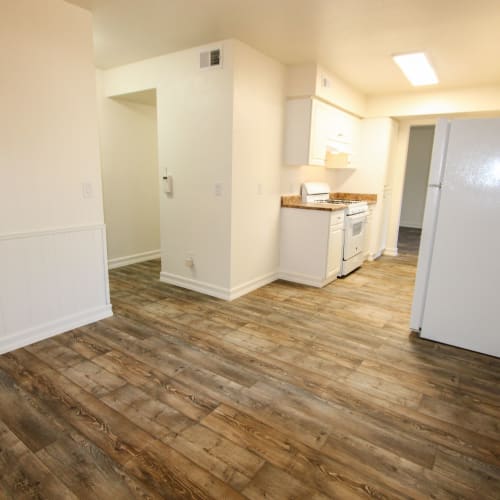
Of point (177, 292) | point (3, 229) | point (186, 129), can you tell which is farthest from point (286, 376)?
point (186, 129)

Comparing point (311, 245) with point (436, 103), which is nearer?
point (311, 245)

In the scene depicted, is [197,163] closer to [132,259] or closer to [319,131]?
[319,131]

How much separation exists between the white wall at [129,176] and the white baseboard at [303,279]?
7.25 feet

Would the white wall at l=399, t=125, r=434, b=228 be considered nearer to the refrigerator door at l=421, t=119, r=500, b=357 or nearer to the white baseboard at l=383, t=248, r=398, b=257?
the white baseboard at l=383, t=248, r=398, b=257

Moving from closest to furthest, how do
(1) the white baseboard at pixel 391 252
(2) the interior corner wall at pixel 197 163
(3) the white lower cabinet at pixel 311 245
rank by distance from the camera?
(2) the interior corner wall at pixel 197 163 < (3) the white lower cabinet at pixel 311 245 < (1) the white baseboard at pixel 391 252

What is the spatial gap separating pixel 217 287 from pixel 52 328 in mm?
1627

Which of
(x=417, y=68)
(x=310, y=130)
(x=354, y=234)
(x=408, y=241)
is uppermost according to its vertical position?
(x=417, y=68)

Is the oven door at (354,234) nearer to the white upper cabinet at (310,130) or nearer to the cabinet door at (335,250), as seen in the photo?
the cabinet door at (335,250)

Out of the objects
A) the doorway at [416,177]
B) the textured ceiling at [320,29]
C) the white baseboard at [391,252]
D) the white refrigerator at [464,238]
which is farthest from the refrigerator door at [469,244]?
the doorway at [416,177]

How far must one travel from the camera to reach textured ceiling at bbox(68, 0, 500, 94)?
263 cm

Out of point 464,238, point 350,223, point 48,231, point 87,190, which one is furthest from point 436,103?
point 48,231

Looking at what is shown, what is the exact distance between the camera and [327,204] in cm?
465

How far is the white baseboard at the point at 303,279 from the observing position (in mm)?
4348

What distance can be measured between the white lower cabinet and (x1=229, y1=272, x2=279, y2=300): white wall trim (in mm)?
191
